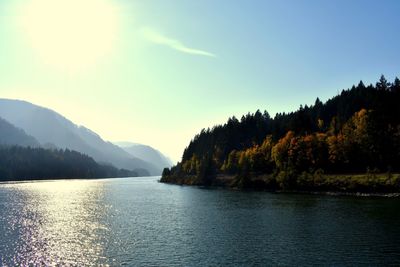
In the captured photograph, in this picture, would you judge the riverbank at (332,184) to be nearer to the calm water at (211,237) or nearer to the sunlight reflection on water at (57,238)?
the calm water at (211,237)

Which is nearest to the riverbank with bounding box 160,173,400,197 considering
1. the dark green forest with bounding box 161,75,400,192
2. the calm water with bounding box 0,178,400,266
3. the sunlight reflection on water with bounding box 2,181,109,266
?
the dark green forest with bounding box 161,75,400,192

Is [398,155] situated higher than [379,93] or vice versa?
[379,93]

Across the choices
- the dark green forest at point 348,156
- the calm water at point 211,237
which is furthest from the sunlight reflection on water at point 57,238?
the dark green forest at point 348,156

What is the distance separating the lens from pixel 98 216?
94625mm

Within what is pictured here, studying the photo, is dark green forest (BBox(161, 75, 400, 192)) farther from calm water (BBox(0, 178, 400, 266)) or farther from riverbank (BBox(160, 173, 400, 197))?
calm water (BBox(0, 178, 400, 266))

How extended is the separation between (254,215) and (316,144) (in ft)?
295

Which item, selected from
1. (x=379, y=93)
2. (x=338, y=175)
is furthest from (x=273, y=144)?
(x=379, y=93)

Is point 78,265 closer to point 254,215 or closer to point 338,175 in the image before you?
point 254,215

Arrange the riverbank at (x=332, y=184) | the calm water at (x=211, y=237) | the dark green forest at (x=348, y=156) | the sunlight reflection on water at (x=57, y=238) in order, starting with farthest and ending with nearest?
the dark green forest at (x=348, y=156)
the riverbank at (x=332, y=184)
the sunlight reflection on water at (x=57, y=238)
the calm water at (x=211, y=237)

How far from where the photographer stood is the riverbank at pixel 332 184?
407ft

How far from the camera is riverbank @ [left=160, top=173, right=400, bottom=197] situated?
124m

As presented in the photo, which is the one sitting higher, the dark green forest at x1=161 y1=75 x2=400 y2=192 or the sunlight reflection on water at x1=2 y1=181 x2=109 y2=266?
the dark green forest at x1=161 y1=75 x2=400 y2=192

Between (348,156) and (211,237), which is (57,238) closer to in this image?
(211,237)

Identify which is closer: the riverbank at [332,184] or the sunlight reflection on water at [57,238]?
the sunlight reflection on water at [57,238]
